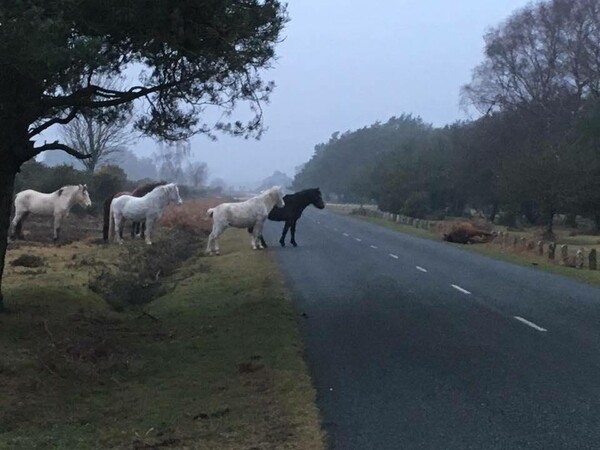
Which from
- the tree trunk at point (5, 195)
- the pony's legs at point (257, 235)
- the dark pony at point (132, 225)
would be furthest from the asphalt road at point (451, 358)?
the dark pony at point (132, 225)

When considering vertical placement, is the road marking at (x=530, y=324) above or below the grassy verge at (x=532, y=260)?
above

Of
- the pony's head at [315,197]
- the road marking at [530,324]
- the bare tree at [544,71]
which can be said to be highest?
the bare tree at [544,71]

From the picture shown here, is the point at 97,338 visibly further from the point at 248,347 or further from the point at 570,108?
the point at 570,108

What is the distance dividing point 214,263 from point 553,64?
140 feet

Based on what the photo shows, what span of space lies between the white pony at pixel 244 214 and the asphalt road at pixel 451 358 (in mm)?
6475

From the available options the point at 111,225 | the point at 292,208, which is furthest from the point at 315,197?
the point at 111,225

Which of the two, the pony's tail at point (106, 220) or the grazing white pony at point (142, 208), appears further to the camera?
the pony's tail at point (106, 220)

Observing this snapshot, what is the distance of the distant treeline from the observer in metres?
50.7

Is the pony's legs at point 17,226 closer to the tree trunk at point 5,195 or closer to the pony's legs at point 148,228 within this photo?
the pony's legs at point 148,228

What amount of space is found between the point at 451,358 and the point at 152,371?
3933mm

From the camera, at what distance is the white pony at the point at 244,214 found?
97.3 feet

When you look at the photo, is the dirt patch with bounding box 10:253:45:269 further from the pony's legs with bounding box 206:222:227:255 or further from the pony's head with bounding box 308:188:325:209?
the pony's head with bounding box 308:188:325:209

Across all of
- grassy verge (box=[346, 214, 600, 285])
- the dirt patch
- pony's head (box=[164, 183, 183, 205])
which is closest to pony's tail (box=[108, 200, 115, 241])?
pony's head (box=[164, 183, 183, 205])

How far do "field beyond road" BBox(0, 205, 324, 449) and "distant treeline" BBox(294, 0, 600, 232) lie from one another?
34.1m
